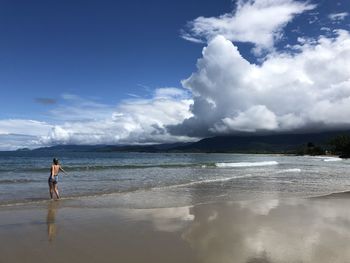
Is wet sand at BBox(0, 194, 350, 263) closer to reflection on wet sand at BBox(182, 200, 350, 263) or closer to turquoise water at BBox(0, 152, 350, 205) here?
reflection on wet sand at BBox(182, 200, 350, 263)

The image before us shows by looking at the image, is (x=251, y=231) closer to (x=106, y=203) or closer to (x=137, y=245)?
(x=137, y=245)

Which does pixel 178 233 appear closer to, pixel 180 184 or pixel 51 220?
pixel 51 220

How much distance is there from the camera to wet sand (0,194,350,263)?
8664mm

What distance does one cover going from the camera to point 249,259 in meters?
8.31

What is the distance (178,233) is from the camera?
11.0 m

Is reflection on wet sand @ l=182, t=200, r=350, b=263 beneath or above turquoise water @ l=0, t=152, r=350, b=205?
beneath

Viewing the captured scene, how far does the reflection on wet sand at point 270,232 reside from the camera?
341 inches

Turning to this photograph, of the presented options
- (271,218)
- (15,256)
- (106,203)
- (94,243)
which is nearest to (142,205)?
(106,203)

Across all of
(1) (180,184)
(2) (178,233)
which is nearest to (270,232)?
(2) (178,233)

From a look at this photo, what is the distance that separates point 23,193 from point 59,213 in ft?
27.4

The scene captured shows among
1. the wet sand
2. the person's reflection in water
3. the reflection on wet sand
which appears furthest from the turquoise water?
the reflection on wet sand

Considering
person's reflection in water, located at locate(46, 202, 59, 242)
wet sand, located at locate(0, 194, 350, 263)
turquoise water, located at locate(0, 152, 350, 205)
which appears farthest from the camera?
turquoise water, located at locate(0, 152, 350, 205)

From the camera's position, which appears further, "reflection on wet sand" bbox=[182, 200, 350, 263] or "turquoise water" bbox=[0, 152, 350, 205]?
"turquoise water" bbox=[0, 152, 350, 205]

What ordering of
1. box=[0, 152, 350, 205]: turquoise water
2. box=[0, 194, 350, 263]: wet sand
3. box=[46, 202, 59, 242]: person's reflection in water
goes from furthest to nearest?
1. box=[0, 152, 350, 205]: turquoise water
2. box=[46, 202, 59, 242]: person's reflection in water
3. box=[0, 194, 350, 263]: wet sand
